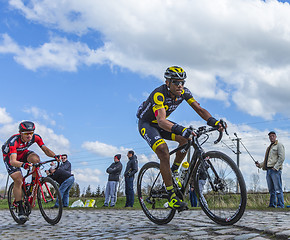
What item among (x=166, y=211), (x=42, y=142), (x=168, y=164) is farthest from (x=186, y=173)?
(x=42, y=142)

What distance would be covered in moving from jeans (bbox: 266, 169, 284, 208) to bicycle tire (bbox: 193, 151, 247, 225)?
6.19 meters

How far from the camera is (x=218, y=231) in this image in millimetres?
4594

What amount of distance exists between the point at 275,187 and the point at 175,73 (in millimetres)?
6630

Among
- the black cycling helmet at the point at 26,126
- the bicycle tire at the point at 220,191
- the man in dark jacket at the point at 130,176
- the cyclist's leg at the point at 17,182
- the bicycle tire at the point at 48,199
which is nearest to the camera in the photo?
the bicycle tire at the point at 220,191

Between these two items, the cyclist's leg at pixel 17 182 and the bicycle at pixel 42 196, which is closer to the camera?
the bicycle at pixel 42 196

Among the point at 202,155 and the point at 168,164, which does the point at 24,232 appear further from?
the point at 202,155

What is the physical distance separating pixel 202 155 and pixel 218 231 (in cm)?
112

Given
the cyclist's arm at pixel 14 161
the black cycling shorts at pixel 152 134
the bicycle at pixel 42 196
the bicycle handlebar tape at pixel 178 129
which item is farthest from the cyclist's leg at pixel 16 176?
the bicycle handlebar tape at pixel 178 129

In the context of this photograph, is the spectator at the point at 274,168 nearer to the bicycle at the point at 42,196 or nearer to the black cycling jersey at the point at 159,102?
the black cycling jersey at the point at 159,102

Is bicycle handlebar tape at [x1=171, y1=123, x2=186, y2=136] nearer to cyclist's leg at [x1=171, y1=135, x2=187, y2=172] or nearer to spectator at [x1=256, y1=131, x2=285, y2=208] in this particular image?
cyclist's leg at [x1=171, y1=135, x2=187, y2=172]

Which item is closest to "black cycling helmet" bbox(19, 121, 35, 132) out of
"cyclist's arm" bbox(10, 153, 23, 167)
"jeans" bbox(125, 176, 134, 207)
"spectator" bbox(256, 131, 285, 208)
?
"cyclist's arm" bbox(10, 153, 23, 167)

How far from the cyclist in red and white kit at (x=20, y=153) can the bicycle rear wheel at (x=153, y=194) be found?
2.26 m

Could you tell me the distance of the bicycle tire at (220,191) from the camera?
4730mm

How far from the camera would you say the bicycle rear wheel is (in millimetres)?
6141
